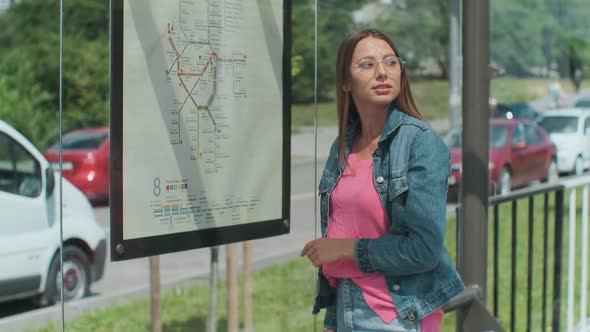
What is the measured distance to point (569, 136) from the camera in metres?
6.42

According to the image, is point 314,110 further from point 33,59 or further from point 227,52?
point 33,59

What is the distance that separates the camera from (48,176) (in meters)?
2.72

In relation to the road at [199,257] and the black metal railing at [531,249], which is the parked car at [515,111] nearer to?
the black metal railing at [531,249]

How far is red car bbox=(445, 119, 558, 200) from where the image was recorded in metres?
5.58

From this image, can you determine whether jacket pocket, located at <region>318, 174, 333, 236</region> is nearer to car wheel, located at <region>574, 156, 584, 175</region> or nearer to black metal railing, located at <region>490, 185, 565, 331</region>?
black metal railing, located at <region>490, 185, 565, 331</region>

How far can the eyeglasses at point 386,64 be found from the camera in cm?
251

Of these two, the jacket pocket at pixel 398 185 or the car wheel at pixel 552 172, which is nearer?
the jacket pocket at pixel 398 185

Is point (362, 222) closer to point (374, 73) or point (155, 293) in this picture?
point (374, 73)

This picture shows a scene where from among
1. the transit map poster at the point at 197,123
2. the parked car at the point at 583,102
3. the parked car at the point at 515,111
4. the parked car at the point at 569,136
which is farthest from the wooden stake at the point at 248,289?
the parked car at the point at 583,102

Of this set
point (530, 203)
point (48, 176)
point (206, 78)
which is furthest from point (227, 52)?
point (530, 203)

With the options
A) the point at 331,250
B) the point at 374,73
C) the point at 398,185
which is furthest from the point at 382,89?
the point at 331,250

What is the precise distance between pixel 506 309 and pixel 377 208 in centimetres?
319

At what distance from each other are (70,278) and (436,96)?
99.2 inches

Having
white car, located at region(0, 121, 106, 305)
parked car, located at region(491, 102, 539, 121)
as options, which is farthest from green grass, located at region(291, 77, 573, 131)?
white car, located at region(0, 121, 106, 305)
